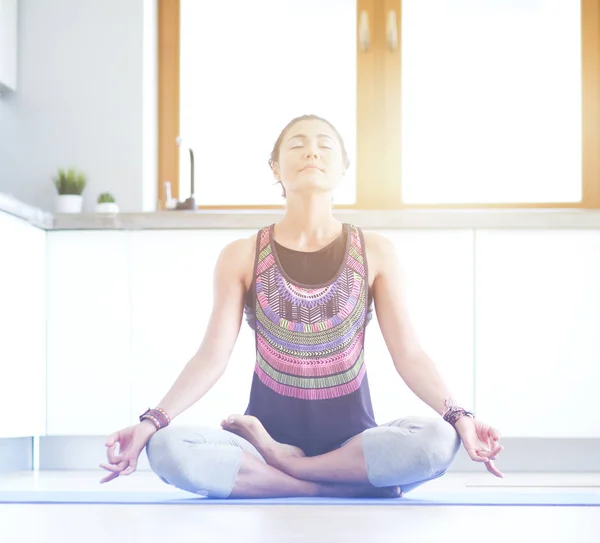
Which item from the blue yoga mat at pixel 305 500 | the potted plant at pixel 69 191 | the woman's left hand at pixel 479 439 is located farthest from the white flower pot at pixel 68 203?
the woman's left hand at pixel 479 439

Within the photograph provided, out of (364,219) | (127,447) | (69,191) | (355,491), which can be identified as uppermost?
(69,191)

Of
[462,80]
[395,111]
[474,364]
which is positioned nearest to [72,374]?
[474,364]

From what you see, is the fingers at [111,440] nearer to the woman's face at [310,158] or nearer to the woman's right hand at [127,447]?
the woman's right hand at [127,447]

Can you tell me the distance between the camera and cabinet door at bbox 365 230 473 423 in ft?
11.9

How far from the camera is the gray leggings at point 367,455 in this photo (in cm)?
194

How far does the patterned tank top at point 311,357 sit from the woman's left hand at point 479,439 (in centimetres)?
27

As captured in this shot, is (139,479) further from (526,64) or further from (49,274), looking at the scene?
(526,64)

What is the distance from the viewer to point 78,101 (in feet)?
13.8

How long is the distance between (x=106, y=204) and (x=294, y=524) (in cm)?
254

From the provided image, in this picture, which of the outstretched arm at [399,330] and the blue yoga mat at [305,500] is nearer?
the blue yoga mat at [305,500]

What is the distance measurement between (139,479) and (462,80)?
216 centimetres

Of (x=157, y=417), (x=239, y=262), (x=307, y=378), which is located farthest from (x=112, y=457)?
(x=239, y=262)

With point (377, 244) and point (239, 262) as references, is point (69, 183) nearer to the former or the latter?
point (239, 262)

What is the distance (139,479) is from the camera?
128 inches
